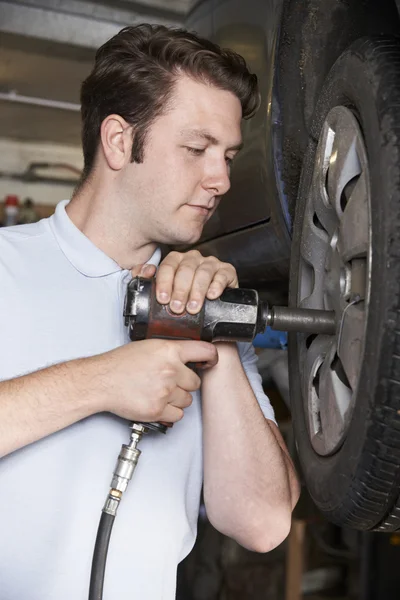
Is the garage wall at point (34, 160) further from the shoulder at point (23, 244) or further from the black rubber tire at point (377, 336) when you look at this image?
the black rubber tire at point (377, 336)

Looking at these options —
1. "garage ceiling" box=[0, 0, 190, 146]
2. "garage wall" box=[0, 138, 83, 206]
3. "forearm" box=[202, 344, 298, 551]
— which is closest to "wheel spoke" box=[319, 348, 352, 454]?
"forearm" box=[202, 344, 298, 551]

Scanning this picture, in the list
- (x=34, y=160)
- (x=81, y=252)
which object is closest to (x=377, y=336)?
(x=81, y=252)

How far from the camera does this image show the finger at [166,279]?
93 cm

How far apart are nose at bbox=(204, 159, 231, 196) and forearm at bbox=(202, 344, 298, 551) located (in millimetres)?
251

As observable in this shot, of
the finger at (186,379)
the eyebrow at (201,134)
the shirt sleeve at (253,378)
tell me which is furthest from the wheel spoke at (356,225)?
the shirt sleeve at (253,378)

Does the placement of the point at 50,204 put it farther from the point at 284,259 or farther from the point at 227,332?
the point at 227,332

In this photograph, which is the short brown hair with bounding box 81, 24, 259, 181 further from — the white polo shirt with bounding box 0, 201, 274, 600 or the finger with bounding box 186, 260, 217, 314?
the finger with bounding box 186, 260, 217, 314

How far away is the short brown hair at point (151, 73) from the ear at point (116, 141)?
16 millimetres

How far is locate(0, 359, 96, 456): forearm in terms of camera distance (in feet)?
3.25

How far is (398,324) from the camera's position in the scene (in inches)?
29.8

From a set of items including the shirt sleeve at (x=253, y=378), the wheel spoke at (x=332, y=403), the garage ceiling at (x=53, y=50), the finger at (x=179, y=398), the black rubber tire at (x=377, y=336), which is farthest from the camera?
Result: the garage ceiling at (x=53, y=50)

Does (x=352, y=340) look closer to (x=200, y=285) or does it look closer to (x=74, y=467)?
(x=200, y=285)

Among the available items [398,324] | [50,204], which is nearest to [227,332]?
[398,324]

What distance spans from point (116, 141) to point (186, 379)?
19.2 inches
